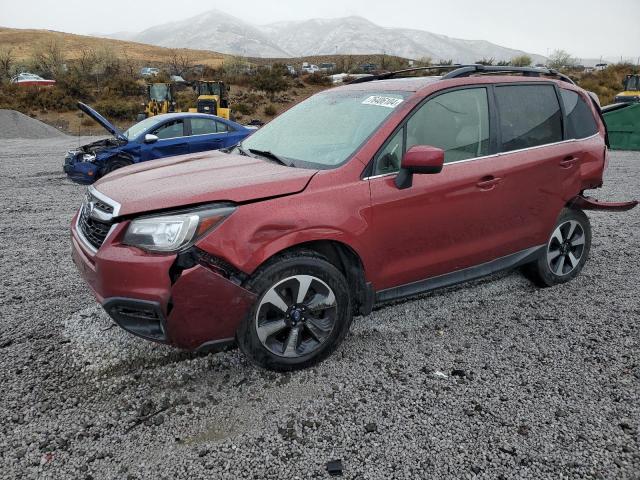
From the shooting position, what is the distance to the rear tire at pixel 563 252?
4.14 metres

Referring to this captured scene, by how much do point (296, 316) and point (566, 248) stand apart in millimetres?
2794

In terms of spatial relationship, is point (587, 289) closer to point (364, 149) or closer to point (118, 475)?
point (364, 149)

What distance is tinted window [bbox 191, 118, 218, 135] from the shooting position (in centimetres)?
1026

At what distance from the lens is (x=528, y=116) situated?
12.5 ft

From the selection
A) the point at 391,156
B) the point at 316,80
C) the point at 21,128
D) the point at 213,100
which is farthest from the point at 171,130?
the point at 316,80

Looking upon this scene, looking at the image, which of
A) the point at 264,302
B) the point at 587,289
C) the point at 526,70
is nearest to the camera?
the point at 264,302

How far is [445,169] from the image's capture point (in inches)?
130

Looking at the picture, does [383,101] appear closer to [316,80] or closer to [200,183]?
[200,183]

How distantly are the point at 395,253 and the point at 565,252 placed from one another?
6.82 ft

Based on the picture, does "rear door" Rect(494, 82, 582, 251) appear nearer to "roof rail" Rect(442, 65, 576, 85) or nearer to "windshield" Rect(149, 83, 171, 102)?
"roof rail" Rect(442, 65, 576, 85)

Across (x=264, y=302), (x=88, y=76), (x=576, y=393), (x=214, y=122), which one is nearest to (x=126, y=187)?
(x=264, y=302)

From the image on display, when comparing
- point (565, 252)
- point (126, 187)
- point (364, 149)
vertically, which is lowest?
point (565, 252)

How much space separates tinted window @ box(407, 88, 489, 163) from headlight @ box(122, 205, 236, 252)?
1.42 meters

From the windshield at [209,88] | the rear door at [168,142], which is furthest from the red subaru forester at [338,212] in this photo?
the windshield at [209,88]
